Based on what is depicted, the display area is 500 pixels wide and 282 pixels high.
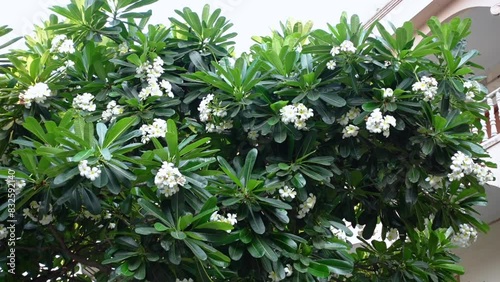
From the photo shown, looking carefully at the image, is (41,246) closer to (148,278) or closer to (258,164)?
(148,278)

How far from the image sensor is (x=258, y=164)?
3.50 meters

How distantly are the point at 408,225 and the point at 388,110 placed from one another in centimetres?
92

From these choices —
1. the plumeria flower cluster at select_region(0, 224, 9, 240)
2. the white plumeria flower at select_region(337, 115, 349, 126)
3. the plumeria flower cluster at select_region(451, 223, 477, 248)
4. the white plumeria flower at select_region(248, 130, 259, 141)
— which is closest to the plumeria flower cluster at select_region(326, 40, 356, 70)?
the white plumeria flower at select_region(337, 115, 349, 126)

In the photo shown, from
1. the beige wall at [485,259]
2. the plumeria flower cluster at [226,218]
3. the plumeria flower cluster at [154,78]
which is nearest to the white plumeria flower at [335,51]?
the plumeria flower cluster at [154,78]

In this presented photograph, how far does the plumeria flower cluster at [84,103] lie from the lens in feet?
11.3

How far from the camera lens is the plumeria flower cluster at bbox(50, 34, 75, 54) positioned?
142 inches

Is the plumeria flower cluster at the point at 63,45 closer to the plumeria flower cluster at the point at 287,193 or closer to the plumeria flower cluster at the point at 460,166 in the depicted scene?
the plumeria flower cluster at the point at 287,193

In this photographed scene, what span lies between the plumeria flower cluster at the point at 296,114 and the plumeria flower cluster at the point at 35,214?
127 cm

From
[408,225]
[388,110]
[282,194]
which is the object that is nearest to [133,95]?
[282,194]

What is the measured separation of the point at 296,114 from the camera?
330 cm

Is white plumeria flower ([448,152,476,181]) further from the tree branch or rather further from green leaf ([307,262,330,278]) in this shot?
the tree branch

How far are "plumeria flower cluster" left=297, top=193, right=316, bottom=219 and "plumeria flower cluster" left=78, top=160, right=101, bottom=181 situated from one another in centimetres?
116

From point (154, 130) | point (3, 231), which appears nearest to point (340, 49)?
point (154, 130)

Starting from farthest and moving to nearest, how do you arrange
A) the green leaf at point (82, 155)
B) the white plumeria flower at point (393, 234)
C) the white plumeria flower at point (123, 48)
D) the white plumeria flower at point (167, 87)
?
the white plumeria flower at point (393, 234) → the white plumeria flower at point (123, 48) → the white plumeria flower at point (167, 87) → the green leaf at point (82, 155)
